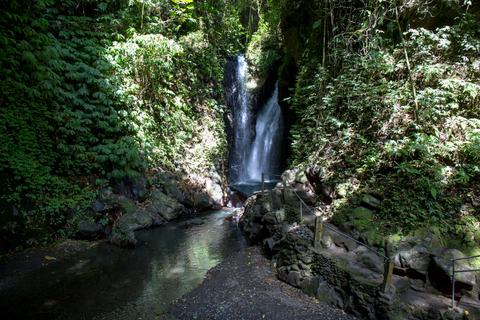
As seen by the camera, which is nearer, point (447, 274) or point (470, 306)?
point (470, 306)

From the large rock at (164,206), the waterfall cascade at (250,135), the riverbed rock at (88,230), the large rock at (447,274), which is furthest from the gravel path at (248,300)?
the waterfall cascade at (250,135)

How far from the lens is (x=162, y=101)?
11.6 meters

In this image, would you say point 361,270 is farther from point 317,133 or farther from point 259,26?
point 259,26

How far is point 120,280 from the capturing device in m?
6.33

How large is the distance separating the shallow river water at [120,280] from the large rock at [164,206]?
3.32 ft

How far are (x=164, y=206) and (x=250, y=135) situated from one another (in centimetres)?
846

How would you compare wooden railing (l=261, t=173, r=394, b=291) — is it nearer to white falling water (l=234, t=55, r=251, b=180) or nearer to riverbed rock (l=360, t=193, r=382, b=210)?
riverbed rock (l=360, t=193, r=382, b=210)

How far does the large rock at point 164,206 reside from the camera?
984 cm

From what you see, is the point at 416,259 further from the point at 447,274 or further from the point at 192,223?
the point at 192,223

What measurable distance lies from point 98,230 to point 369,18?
10068mm

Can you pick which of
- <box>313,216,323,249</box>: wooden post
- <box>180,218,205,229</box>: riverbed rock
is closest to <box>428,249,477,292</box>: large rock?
<box>313,216,323,249</box>: wooden post

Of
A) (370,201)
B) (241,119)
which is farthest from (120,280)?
(241,119)

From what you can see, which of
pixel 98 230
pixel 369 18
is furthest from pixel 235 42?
pixel 98 230

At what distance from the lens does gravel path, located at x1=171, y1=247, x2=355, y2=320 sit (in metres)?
4.93
